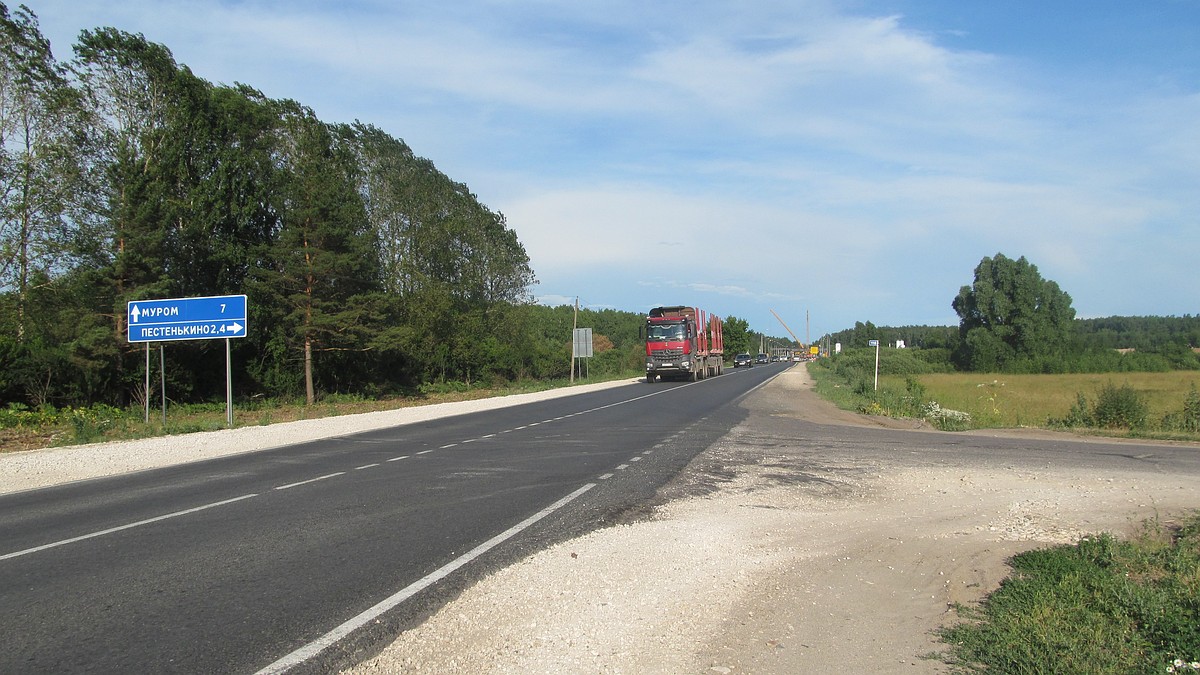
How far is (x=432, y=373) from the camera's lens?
44344mm

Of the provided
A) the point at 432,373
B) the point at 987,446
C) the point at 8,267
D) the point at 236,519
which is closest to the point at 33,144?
the point at 8,267

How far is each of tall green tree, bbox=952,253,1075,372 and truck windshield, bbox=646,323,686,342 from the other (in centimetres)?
5893

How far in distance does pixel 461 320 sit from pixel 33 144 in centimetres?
2255

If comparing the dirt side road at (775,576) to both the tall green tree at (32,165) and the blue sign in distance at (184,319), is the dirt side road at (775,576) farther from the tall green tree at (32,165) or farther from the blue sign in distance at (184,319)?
the tall green tree at (32,165)

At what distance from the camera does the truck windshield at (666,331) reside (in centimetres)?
4553

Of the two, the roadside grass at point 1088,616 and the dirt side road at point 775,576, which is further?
the dirt side road at point 775,576

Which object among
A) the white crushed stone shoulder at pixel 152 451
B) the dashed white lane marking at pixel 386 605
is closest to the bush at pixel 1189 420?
the dashed white lane marking at pixel 386 605

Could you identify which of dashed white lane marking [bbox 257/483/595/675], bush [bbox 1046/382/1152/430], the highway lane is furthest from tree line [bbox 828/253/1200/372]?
dashed white lane marking [bbox 257/483/595/675]

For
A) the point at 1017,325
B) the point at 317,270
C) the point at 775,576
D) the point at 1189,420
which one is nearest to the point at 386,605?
the point at 775,576

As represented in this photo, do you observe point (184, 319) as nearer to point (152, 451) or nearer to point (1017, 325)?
point (152, 451)

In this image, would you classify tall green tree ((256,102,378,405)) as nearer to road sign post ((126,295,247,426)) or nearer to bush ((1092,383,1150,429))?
road sign post ((126,295,247,426))

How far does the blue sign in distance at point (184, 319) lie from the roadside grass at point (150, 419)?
2604 mm

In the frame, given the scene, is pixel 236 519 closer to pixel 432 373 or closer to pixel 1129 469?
pixel 1129 469

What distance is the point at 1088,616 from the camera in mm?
4828
